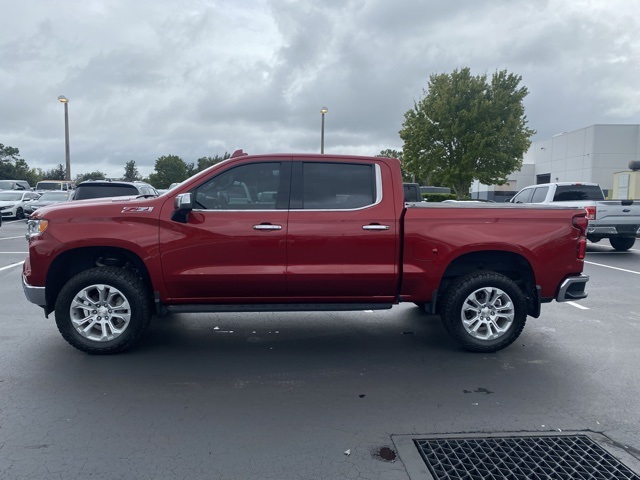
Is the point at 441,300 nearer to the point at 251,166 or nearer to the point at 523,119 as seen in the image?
the point at 251,166

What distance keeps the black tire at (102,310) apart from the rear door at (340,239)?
1.53 meters

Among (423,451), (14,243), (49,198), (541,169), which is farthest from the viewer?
(541,169)

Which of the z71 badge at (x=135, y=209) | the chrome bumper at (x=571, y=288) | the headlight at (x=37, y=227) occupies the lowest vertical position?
the chrome bumper at (x=571, y=288)

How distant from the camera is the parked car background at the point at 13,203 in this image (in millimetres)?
23844

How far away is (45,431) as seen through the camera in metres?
3.64

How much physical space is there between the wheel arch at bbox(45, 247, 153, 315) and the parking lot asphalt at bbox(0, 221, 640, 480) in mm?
622

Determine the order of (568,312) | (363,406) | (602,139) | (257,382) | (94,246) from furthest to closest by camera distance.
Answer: (602,139)
(568,312)
(94,246)
(257,382)
(363,406)

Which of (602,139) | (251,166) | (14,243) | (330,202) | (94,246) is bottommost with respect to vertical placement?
(14,243)

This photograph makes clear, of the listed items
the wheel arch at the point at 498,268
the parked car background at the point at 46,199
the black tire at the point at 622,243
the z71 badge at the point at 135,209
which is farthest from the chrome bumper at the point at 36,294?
the parked car background at the point at 46,199

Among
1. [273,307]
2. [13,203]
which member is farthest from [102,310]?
[13,203]

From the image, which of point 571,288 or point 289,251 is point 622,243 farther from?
point 289,251

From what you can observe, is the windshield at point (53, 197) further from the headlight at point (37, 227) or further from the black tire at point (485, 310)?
the black tire at point (485, 310)

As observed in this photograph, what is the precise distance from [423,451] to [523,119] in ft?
106

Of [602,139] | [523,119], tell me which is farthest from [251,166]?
[602,139]
